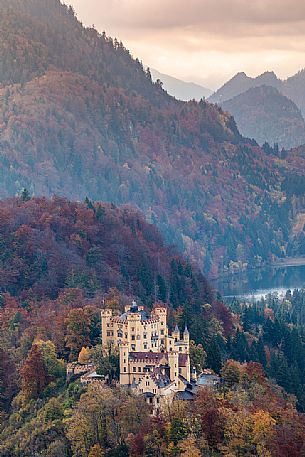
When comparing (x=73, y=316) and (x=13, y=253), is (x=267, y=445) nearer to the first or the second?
(x=73, y=316)

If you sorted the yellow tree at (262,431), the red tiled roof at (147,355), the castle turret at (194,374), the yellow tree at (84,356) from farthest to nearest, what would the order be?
the yellow tree at (84,356)
the castle turret at (194,374)
the red tiled roof at (147,355)
the yellow tree at (262,431)

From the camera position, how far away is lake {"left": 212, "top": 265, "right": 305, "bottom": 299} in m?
159

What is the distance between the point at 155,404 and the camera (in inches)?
2606

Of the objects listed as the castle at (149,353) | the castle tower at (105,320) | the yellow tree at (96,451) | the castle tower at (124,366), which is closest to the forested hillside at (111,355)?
the yellow tree at (96,451)

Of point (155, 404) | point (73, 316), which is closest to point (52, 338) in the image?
point (73, 316)

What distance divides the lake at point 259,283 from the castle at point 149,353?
78.0 m

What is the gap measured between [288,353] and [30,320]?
2115 centimetres

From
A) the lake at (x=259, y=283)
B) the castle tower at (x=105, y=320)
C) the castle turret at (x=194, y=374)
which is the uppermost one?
the castle tower at (x=105, y=320)

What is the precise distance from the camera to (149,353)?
69.6 metres

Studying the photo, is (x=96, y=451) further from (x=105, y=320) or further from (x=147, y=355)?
(x=105, y=320)

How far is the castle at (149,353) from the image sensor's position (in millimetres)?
66938

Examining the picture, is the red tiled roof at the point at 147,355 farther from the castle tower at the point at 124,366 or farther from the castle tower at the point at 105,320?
the castle tower at the point at 105,320

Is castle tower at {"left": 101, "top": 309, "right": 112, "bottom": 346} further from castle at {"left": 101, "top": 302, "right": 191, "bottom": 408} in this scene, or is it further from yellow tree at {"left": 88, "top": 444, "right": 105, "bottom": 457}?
yellow tree at {"left": 88, "top": 444, "right": 105, "bottom": 457}

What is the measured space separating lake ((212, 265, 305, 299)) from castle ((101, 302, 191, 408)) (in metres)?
78.0
